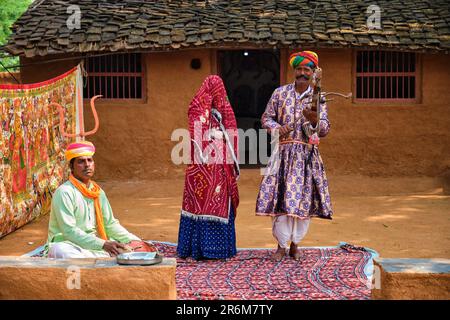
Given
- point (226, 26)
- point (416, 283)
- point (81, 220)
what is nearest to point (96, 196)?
point (81, 220)

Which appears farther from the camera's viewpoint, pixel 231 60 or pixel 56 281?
pixel 231 60

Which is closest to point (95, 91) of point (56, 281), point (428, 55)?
point (428, 55)

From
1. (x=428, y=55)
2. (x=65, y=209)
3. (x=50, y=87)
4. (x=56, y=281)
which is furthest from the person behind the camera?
(x=428, y=55)

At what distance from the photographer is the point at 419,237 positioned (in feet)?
30.9

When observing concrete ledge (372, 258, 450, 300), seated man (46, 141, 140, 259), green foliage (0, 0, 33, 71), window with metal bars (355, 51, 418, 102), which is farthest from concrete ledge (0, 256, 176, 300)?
green foliage (0, 0, 33, 71)

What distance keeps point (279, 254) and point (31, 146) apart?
389 centimetres

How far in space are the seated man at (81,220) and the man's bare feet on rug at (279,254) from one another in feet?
5.92

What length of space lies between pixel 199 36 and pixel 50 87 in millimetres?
2563

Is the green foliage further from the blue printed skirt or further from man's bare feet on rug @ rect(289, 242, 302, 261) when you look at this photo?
man's bare feet on rug @ rect(289, 242, 302, 261)

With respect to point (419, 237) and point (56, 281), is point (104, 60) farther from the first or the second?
point (56, 281)

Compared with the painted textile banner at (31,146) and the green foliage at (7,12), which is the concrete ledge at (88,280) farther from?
the green foliage at (7,12)

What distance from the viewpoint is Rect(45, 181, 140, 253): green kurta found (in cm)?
617

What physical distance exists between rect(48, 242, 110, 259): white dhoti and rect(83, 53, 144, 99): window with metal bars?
7.45 m

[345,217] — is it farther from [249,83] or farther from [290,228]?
[249,83]
